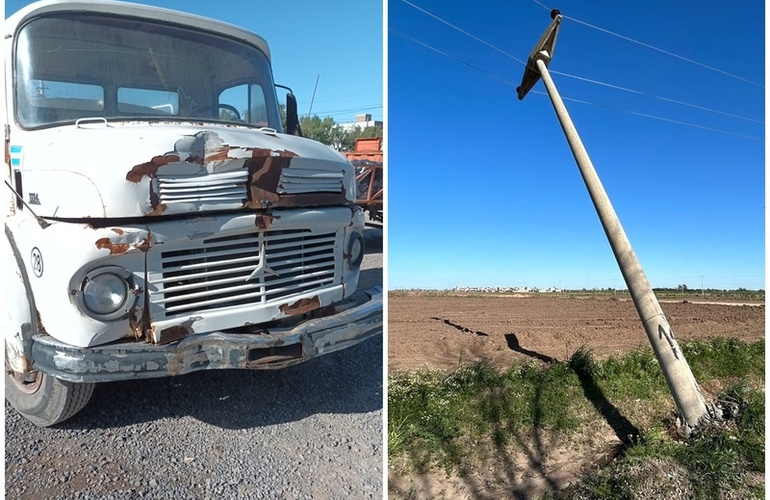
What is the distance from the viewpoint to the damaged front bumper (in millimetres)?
2322

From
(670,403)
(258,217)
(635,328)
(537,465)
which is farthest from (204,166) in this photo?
(635,328)

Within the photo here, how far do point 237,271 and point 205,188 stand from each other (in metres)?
0.44

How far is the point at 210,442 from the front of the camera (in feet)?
8.93

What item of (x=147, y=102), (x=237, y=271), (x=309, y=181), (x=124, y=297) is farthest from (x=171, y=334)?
(x=147, y=102)

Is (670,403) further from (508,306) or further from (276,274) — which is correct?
(508,306)

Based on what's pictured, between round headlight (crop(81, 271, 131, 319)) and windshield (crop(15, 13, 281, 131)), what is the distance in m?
0.92

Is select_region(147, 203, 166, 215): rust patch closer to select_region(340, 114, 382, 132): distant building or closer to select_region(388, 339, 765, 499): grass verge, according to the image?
select_region(340, 114, 382, 132): distant building

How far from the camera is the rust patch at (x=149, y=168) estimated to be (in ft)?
7.41

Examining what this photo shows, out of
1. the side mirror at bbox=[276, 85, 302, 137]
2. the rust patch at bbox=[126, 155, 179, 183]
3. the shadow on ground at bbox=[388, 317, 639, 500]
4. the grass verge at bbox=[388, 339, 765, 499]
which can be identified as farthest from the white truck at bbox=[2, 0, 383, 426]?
the grass verge at bbox=[388, 339, 765, 499]

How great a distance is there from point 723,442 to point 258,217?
3.78 meters

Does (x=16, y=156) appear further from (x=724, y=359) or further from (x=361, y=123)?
(x=724, y=359)

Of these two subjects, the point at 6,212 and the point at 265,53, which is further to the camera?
the point at 265,53

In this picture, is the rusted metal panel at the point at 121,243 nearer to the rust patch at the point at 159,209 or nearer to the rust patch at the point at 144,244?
the rust patch at the point at 144,244

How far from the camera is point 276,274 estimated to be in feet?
8.86
